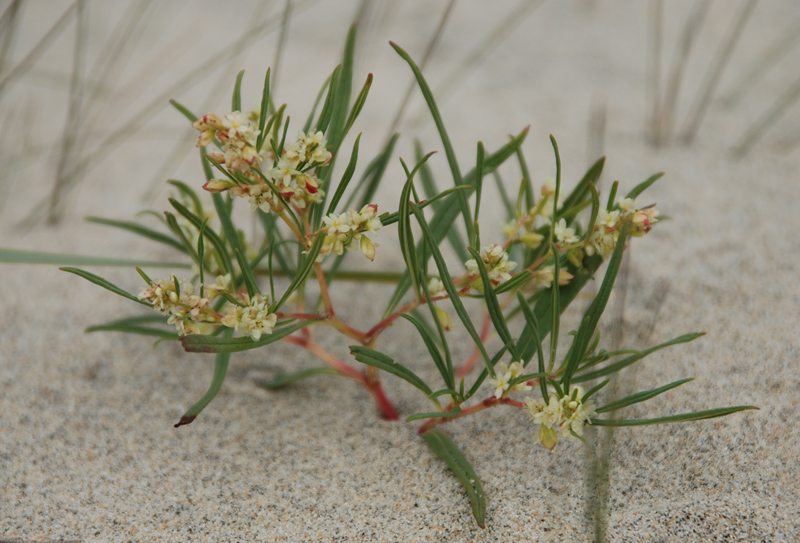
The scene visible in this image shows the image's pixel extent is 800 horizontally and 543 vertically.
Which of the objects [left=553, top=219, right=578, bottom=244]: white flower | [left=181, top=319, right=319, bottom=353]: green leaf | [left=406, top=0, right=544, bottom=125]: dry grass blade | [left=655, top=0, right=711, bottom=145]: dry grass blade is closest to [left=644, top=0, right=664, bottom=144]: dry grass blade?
[left=655, top=0, right=711, bottom=145]: dry grass blade

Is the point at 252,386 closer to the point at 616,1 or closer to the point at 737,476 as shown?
the point at 737,476

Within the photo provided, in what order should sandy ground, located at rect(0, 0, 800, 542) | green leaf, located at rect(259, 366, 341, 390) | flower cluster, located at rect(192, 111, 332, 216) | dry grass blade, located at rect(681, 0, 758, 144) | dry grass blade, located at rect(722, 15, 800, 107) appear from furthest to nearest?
dry grass blade, located at rect(722, 15, 800, 107)
dry grass blade, located at rect(681, 0, 758, 144)
green leaf, located at rect(259, 366, 341, 390)
sandy ground, located at rect(0, 0, 800, 542)
flower cluster, located at rect(192, 111, 332, 216)

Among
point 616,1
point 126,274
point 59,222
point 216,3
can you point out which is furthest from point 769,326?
point 216,3

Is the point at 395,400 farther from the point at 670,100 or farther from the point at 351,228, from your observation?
the point at 670,100

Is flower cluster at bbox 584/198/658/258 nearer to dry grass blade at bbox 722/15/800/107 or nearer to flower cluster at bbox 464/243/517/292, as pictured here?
A: flower cluster at bbox 464/243/517/292

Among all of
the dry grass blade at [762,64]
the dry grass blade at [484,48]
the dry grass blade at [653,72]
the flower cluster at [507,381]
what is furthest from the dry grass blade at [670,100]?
the flower cluster at [507,381]
